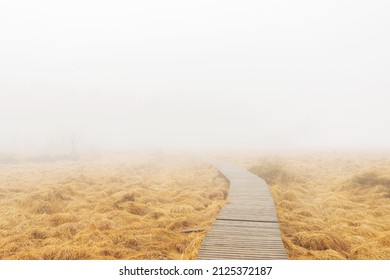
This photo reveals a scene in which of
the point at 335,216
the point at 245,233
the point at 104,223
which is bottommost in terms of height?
the point at 335,216

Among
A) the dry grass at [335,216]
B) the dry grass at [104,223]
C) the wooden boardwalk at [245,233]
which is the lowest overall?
the dry grass at [335,216]

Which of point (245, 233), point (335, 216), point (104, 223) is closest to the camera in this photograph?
point (245, 233)

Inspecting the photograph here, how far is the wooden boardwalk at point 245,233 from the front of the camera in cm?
682

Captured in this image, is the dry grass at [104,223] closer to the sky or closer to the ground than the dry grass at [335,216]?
closer to the sky

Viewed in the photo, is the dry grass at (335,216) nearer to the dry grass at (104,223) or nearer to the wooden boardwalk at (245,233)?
the wooden boardwalk at (245,233)

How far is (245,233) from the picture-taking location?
26.5 feet

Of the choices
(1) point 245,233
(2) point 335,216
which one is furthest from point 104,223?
(2) point 335,216

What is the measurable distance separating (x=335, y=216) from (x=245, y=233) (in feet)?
16.2

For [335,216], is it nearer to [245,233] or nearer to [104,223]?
[245,233]

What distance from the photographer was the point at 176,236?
9.11 meters

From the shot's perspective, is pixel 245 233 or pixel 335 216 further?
pixel 335 216

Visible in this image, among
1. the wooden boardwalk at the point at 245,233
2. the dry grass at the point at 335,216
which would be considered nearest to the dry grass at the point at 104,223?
the wooden boardwalk at the point at 245,233

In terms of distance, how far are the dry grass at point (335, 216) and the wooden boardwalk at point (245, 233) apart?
1.96 ft

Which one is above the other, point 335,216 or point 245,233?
point 245,233
